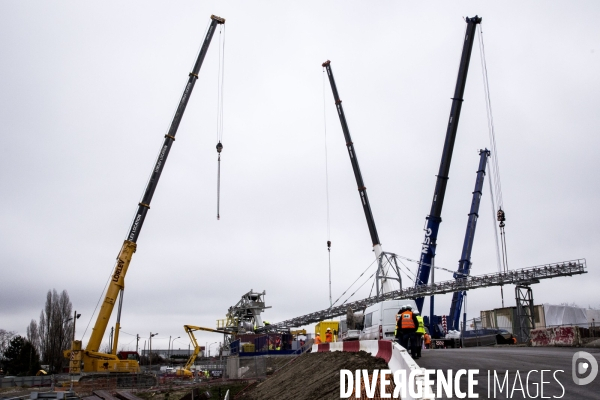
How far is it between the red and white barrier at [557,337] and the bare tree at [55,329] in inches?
2527

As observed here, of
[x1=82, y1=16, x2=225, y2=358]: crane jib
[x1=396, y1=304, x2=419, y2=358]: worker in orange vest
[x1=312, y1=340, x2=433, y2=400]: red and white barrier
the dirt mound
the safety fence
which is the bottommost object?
the safety fence

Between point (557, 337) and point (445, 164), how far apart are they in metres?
25.8

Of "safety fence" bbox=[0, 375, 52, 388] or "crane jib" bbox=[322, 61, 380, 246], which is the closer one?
"safety fence" bbox=[0, 375, 52, 388]

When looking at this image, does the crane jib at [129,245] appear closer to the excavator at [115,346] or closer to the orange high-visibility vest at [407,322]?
the excavator at [115,346]

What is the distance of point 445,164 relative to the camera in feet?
169

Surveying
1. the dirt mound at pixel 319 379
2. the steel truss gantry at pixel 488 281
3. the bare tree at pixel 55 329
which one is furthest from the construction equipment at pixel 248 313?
the dirt mound at pixel 319 379

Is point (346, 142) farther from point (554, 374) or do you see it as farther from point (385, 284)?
point (554, 374)

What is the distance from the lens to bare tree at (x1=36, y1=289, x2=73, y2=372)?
76938 millimetres

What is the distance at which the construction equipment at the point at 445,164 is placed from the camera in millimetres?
51219

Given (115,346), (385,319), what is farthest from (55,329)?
(385,319)

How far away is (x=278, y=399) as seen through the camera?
18094 mm

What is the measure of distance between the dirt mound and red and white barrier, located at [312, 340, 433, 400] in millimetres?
202

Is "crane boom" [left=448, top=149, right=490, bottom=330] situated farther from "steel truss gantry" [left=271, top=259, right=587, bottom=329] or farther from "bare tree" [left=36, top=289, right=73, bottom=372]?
"bare tree" [left=36, top=289, right=73, bottom=372]

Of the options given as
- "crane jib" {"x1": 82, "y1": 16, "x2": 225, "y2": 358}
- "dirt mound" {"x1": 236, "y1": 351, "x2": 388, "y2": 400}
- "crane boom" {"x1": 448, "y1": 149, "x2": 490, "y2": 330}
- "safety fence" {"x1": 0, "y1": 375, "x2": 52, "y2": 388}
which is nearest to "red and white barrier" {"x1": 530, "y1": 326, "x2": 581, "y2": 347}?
"dirt mound" {"x1": 236, "y1": 351, "x2": 388, "y2": 400}
